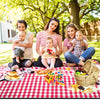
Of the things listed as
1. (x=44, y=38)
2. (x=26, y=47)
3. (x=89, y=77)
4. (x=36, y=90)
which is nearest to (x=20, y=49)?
(x=26, y=47)

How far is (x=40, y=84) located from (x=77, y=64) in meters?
1.14

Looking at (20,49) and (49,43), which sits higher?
(49,43)

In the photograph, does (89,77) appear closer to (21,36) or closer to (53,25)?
(53,25)

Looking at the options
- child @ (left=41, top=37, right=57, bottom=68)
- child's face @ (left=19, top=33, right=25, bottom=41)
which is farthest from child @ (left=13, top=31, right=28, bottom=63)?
child @ (left=41, top=37, right=57, bottom=68)

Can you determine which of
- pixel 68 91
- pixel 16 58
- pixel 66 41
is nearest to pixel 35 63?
pixel 16 58

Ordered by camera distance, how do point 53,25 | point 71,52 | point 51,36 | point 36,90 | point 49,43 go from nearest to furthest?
point 36,90 → point 49,43 → point 53,25 → point 51,36 → point 71,52

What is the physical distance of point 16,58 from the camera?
3.14m

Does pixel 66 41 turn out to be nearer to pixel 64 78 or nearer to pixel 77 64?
pixel 77 64

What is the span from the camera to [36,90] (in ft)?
7.12

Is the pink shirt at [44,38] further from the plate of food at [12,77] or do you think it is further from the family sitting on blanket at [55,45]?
the plate of food at [12,77]

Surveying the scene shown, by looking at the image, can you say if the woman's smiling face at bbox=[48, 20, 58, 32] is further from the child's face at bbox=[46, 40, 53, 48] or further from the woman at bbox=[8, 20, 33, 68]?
the woman at bbox=[8, 20, 33, 68]

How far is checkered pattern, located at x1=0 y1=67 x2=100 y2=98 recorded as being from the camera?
2045 mm

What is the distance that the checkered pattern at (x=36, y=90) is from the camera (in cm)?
204

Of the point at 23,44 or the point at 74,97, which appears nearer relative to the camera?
the point at 74,97
